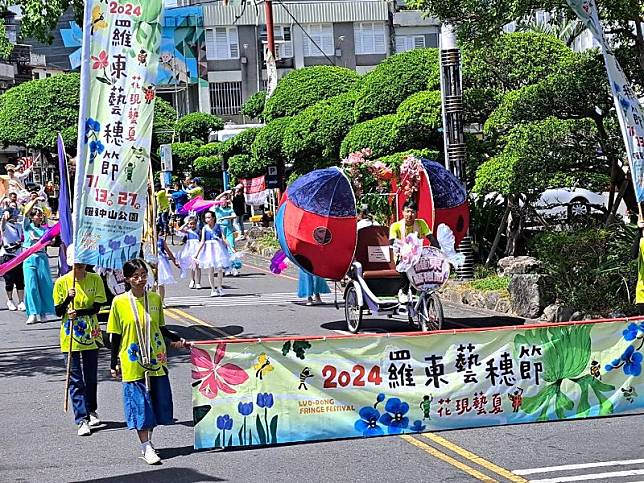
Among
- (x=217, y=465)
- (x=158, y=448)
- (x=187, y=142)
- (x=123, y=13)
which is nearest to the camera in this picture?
(x=217, y=465)

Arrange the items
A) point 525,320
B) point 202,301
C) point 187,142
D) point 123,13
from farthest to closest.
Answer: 1. point 187,142
2. point 202,301
3. point 525,320
4. point 123,13

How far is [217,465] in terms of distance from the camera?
330 inches

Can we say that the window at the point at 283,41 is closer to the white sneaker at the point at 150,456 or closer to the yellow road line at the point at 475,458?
the yellow road line at the point at 475,458

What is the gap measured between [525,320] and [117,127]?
315 inches

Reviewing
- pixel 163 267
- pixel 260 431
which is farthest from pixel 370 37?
pixel 260 431

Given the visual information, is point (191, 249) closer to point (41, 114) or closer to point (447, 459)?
point (447, 459)

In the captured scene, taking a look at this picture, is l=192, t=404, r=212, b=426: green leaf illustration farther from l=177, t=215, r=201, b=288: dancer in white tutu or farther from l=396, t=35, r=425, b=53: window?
l=396, t=35, r=425, b=53: window

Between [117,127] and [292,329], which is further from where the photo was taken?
[292,329]

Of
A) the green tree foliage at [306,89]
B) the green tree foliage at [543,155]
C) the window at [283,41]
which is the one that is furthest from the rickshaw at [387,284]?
the window at [283,41]

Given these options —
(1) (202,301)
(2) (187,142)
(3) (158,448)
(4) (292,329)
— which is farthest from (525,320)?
(2) (187,142)

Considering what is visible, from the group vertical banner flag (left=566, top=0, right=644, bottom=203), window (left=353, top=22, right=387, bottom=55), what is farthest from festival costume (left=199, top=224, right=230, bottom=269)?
window (left=353, top=22, right=387, bottom=55)

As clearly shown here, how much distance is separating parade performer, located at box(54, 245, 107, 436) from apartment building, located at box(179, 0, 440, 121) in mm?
47877

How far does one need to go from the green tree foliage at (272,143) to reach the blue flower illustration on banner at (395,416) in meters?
23.9

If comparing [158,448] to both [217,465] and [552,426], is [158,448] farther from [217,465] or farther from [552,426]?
[552,426]
